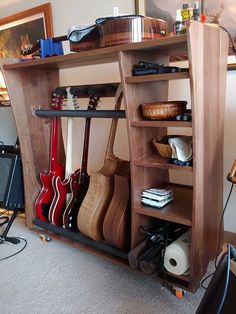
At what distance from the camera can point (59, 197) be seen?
184 cm

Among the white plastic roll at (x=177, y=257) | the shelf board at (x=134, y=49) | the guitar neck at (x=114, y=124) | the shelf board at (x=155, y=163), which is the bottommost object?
the white plastic roll at (x=177, y=257)

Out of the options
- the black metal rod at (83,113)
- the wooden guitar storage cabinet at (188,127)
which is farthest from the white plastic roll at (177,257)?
the black metal rod at (83,113)

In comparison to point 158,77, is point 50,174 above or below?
below

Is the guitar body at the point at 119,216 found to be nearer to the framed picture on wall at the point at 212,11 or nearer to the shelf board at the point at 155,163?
the shelf board at the point at 155,163

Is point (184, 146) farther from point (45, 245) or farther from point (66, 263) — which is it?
point (45, 245)

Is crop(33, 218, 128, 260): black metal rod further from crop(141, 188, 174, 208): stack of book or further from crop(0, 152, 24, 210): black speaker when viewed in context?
crop(141, 188, 174, 208): stack of book

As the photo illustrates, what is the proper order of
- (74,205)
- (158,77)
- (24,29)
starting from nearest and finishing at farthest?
(158,77), (74,205), (24,29)

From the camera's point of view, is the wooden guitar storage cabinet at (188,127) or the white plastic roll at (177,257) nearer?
the wooden guitar storage cabinet at (188,127)

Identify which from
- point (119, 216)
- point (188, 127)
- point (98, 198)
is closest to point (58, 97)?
point (98, 198)

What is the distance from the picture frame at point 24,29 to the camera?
88.0 inches

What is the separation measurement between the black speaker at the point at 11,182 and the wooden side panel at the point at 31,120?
0.20 feet

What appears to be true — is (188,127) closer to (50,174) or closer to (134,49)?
(134,49)

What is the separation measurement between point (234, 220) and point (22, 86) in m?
1.63

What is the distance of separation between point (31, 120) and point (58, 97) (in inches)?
9.7
